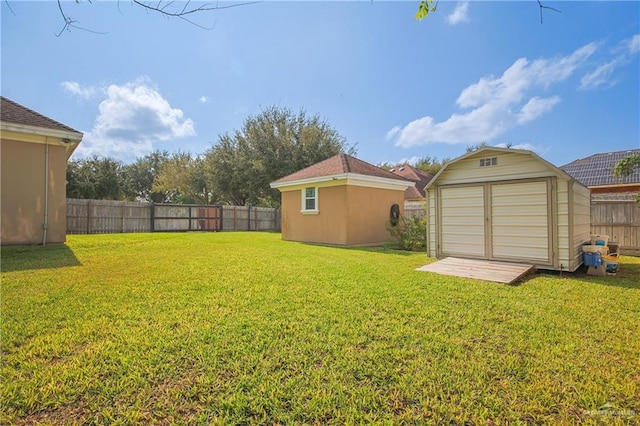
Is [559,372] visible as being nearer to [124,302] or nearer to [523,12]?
[124,302]

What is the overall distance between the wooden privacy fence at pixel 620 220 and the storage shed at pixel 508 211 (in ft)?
10.1

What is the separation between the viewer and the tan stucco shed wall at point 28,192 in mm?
7727

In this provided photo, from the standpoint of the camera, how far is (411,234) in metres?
10.7

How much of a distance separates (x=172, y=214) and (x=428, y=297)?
17867mm

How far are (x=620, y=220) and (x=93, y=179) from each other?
33385 millimetres

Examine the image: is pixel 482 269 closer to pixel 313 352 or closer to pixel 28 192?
pixel 313 352

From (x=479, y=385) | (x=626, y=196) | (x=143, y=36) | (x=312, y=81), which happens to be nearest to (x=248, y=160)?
(x=312, y=81)

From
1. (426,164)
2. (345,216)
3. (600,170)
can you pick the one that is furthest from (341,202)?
(426,164)

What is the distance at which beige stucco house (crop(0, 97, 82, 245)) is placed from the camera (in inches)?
304

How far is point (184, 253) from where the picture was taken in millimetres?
8195

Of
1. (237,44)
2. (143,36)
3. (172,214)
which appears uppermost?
(237,44)

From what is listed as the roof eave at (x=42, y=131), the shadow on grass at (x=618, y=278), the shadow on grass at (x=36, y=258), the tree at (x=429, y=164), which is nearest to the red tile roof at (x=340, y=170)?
the shadow on grass at (x=618, y=278)

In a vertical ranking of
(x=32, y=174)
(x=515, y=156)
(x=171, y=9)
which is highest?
(x=171, y=9)

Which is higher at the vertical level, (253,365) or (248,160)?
(248,160)
